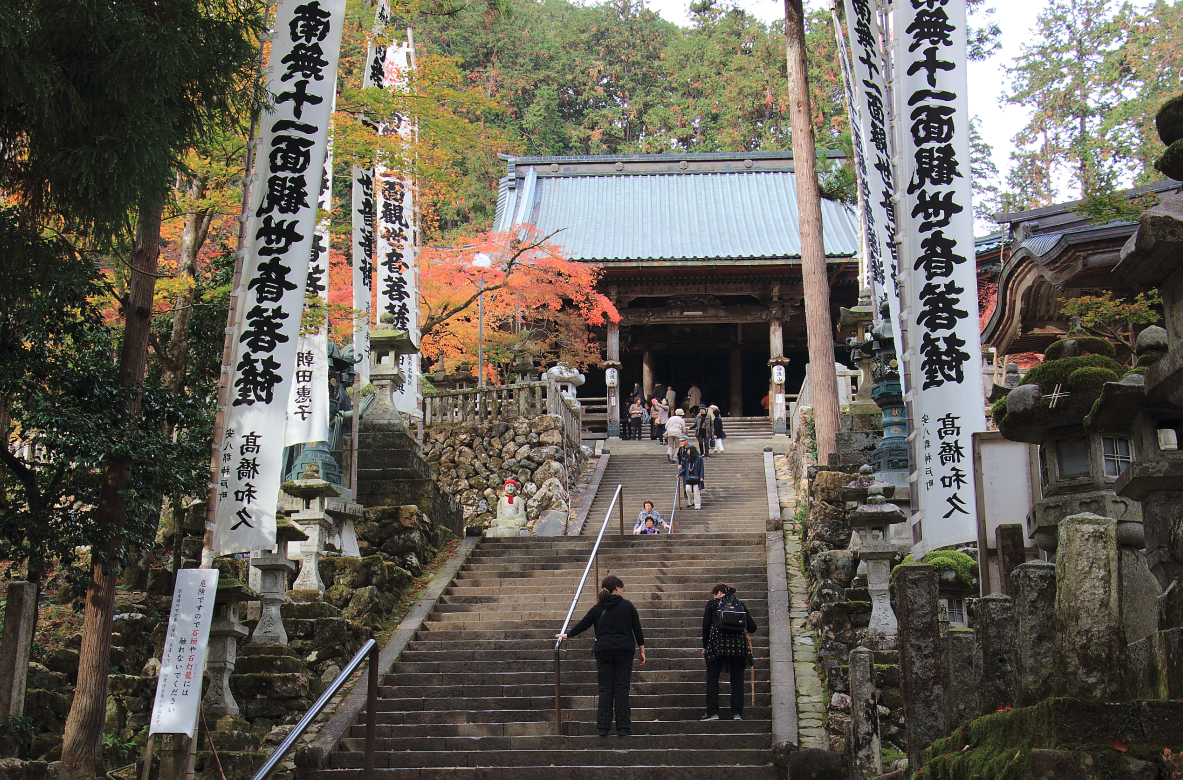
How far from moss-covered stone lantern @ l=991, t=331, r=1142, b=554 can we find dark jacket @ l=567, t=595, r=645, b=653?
132 inches

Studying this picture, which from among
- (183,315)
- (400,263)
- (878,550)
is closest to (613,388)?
(400,263)

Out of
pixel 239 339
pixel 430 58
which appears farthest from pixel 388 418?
pixel 239 339

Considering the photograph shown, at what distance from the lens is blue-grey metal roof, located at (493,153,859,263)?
A: 27125mm

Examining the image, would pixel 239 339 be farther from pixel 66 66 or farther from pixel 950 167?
pixel 950 167

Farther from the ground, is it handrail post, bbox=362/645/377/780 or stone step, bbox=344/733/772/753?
handrail post, bbox=362/645/377/780

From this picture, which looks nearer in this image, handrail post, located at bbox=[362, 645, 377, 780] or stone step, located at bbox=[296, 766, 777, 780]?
handrail post, located at bbox=[362, 645, 377, 780]

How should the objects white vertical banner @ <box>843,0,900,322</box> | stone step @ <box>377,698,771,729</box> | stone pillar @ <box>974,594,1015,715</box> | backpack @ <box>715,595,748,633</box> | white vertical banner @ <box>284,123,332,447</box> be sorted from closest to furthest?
stone pillar @ <box>974,594,1015,715</box> < backpack @ <box>715,595,748,633</box> < stone step @ <box>377,698,771,729</box> < white vertical banner @ <box>843,0,900,322</box> < white vertical banner @ <box>284,123,332,447</box>

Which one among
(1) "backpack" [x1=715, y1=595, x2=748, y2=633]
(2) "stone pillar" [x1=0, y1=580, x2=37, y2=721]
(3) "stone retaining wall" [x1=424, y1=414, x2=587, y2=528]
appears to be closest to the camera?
(2) "stone pillar" [x1=0, y1=580, x2=37, y2=721]

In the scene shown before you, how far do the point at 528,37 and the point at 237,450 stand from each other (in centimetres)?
4055

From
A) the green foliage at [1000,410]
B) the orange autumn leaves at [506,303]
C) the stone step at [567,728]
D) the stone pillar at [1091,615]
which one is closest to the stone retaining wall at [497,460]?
the orange autumn leaves at [506,303]

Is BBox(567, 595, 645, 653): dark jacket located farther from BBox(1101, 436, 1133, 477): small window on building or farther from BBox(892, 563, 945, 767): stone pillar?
BBox(1101, 436, 1133, 477): small window on building

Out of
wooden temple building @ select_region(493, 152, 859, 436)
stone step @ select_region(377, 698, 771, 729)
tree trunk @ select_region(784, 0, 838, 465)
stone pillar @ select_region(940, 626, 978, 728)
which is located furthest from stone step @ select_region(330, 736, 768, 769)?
wooden temple building @ select_region(493, 152, 859, 436)

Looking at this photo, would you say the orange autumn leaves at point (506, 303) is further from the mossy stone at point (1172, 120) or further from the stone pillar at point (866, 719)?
the mossy stone at point (1172, 120)

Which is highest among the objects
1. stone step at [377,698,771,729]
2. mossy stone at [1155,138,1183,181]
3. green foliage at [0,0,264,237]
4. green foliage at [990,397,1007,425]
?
green foliage at [0,0,264,237]
